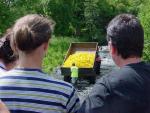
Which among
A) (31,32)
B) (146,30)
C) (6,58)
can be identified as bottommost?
(146,30)

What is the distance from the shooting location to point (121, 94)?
3.62 m

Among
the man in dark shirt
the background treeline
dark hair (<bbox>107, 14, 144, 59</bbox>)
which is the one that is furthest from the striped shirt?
the background treeline

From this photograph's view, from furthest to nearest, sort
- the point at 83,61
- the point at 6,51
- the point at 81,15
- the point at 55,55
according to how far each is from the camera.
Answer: the point at 81,15 < the point at 55,55 < the point at 83,61 < the point at 6,51

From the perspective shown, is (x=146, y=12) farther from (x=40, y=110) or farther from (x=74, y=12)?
(x=74, y=12)

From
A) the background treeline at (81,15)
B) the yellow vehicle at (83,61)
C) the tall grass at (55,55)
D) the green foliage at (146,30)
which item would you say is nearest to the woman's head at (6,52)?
the green foliage at (146,30)

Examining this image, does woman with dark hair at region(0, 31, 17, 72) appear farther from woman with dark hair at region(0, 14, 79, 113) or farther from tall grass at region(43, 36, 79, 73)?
tall grass at region(43, 36, 79, 73)

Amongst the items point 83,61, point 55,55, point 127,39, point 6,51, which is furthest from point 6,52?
point 55,55

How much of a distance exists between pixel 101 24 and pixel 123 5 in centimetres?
834

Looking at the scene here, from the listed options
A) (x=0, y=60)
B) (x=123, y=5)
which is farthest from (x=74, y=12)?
(x=0, y=60)

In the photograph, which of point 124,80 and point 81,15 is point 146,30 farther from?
point 81,15

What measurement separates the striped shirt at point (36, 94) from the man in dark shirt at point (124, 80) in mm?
131

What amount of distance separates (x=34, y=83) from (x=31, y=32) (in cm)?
34

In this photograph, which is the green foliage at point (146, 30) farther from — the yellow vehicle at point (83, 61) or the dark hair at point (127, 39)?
the dark hair at point (127, 39)

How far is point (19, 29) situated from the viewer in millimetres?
3586
